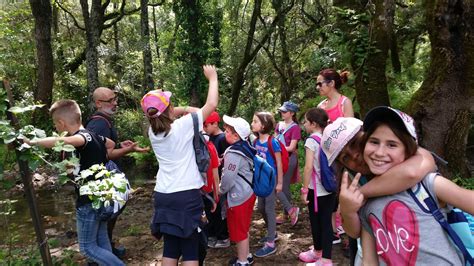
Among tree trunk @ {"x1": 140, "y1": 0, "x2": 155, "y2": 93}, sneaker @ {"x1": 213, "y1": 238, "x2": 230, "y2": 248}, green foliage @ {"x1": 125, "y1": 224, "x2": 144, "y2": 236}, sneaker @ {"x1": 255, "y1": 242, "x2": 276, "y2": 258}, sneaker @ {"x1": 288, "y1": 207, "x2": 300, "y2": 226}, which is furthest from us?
tree trunk @ {"x1": 140, "y1": 0, "x2": 155, "y2": 93}

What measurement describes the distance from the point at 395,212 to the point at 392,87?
10.1 m

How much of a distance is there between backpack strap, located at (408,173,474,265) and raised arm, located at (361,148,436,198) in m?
0.05

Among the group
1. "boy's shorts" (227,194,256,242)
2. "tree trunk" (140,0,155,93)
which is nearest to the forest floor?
"boy's shorts" (227,194,256,242)

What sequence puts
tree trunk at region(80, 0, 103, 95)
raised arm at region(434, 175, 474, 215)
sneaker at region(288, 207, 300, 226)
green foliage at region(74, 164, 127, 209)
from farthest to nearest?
tree trunk at region(80, 0, 103, 95) < sneaker at region(288, 207, 300, 226) < green foliage at region(74, 164, 127, 209) < raised arm at region(434, 175, 474, 215)

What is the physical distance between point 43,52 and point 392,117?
1359 centimetres

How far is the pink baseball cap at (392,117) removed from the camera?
166 centimetres

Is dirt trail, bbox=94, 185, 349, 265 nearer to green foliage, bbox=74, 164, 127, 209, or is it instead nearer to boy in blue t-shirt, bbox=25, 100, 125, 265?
boy in blue t-shirt, bbox=25, 100, 125, 265

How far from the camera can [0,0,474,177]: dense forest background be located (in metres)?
4.56

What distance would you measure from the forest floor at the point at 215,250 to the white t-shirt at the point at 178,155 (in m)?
1.57

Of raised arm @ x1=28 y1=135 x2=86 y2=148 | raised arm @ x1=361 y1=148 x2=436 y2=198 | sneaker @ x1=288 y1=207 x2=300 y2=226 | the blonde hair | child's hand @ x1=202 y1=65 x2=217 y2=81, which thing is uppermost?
child's hand @ x1=202 y1=65 x2=217 y2=81

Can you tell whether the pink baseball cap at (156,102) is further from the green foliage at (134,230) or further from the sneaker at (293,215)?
the green foliage at (134,230)

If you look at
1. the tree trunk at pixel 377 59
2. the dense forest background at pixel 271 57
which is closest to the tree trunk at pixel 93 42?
the dense forest background at pixel 271 57

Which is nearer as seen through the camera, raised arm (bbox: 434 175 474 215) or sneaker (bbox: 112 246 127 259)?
raised arm (bbox: 434 175 474 215)

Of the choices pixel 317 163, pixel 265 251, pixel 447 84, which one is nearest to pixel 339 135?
pixel 317 163
